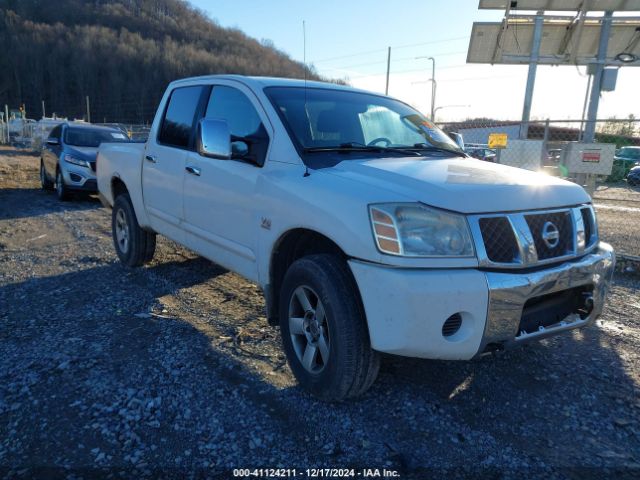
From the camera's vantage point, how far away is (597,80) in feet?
24.0

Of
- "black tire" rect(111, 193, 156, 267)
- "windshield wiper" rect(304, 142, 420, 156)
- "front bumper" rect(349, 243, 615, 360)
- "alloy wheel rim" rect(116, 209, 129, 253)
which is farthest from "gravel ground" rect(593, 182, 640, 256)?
"alloy wheel rim" rect(116, 209, 129, 253)

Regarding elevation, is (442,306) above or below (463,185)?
below

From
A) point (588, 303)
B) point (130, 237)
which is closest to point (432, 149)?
point (588, 303)

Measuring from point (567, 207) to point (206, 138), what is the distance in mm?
2335

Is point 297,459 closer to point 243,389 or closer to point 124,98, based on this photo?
point 243,389

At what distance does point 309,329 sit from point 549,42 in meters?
8.81

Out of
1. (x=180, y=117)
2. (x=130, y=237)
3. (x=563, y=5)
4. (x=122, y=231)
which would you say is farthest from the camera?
(x=563, y=5)

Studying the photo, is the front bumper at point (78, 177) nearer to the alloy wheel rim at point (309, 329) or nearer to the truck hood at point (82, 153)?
the truck hood at point (82, 153)

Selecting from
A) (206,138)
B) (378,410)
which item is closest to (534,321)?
(378,410)

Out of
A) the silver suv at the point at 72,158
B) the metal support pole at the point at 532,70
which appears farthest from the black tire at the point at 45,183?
the metal support pole at the point at 532,70

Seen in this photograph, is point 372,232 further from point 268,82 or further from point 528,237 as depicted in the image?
point 268,82

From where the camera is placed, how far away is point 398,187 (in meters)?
2.65

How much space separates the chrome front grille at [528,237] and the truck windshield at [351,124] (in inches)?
44.7

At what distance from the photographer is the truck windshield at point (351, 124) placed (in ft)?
11.2
